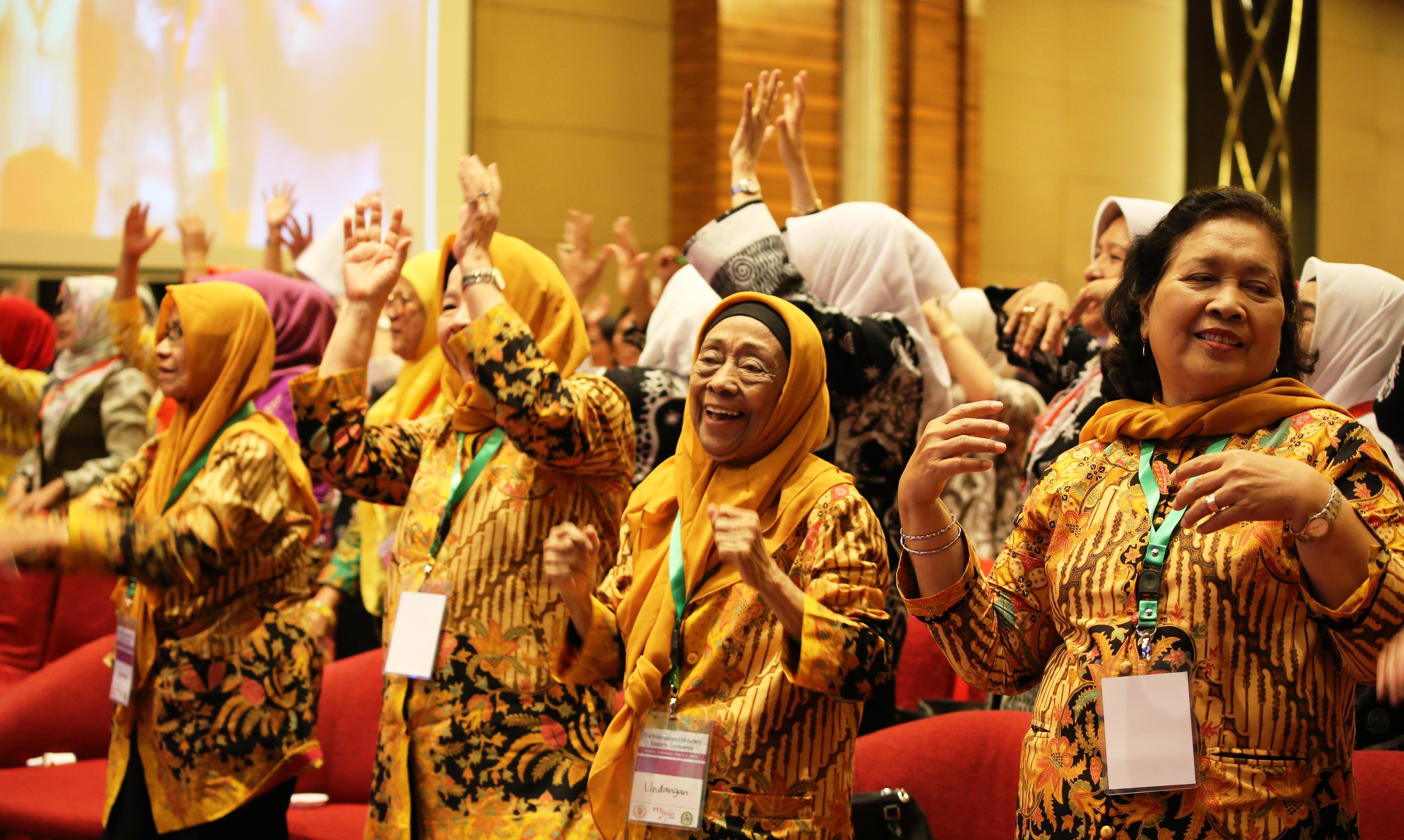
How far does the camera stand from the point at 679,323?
3117mm

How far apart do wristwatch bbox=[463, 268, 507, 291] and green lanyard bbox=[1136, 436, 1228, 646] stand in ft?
4.09

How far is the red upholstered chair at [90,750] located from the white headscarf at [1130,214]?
1978mm

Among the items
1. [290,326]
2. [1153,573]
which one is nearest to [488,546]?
[1153,573]

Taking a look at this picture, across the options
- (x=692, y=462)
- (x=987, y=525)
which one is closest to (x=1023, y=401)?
(x=987, y=525)

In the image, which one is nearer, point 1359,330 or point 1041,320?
point 1359,330

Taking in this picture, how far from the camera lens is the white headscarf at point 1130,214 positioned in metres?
2.65

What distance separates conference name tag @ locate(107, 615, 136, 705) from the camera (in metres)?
2.68

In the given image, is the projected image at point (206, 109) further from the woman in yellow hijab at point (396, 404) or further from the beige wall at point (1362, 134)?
the beige wall at point (1362, 134)

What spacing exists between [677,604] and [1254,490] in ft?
2.91

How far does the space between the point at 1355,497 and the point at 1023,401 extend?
2.36 metres

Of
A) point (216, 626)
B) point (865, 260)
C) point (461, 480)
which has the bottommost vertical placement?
point (216, 626)

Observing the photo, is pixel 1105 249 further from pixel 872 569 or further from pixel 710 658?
pixel 710 658

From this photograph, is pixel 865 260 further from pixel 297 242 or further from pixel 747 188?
pixel 297 242

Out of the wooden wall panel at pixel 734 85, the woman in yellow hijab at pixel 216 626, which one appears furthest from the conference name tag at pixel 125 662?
the wooden wall panel at pixel 734 85
